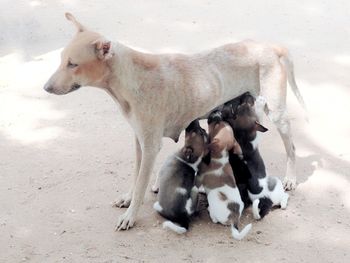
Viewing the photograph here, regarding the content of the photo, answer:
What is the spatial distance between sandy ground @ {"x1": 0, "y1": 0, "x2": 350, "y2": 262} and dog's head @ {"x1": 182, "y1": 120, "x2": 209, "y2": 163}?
585 millimetres

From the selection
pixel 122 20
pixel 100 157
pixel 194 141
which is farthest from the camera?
pixel 122 20

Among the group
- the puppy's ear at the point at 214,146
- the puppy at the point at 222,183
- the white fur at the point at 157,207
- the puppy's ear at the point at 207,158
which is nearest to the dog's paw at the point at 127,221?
the white fur at the point at 157,207

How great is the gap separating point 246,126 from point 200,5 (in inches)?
210

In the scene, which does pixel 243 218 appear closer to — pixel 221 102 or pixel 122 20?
pixel 221 102

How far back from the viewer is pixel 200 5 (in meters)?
10.4

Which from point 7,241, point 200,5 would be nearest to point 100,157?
point 7,241

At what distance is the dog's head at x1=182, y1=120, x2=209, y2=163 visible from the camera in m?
5.20

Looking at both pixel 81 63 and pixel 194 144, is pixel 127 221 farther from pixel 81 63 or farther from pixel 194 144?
pixel 81 63

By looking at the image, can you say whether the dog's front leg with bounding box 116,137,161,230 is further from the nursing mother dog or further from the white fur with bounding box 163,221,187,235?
the white fur with bounding box 163,221,187,235

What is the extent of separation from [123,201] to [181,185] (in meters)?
0.72

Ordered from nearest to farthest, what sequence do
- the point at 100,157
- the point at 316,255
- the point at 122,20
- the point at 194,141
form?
the point at 316,255
the point at 194,141
the point at 100,157
the point at 122,20

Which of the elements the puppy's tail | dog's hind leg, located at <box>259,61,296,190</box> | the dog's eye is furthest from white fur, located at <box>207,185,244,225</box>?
the dog's eye

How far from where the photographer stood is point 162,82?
5125 millimetres

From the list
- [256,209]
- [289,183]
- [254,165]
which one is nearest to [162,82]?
[254,165]
